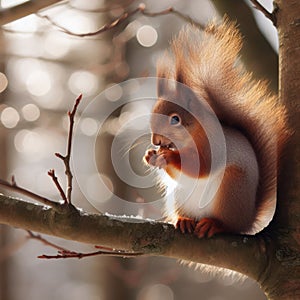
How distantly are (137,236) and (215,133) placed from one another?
231 millimetres

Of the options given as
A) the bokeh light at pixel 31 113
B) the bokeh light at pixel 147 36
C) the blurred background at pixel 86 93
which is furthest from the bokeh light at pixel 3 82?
the bokeh light at pixel 147 36

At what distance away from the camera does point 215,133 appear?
108 centimetres

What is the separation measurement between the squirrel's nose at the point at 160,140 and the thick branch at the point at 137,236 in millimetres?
169

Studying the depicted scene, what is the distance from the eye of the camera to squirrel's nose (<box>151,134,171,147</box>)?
3.61ft

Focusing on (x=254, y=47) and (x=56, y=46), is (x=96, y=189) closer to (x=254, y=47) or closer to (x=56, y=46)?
(x=56, y=46)

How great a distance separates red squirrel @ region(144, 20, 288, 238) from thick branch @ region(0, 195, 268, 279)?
66mm

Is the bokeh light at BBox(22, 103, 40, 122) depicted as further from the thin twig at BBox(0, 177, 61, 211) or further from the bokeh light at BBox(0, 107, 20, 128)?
the thin twig at BBox(0, 177, 61, 211)

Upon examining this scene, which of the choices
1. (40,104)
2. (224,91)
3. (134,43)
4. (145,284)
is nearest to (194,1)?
(134,43)

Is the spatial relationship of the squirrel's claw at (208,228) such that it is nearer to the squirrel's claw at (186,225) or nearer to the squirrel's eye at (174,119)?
the squirrel's claw at (186,225)

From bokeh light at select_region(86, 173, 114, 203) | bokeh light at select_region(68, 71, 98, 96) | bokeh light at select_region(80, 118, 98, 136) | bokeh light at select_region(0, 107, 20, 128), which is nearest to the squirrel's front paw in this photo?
bokeh light at select_region(0, 107, 20, 128)

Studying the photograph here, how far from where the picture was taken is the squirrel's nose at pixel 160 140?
1.10 metres

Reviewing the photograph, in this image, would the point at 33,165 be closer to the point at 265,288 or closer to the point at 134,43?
the point at 134,43

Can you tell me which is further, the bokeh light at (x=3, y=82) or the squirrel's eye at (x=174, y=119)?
the bokeh light at (x=3, y=82)

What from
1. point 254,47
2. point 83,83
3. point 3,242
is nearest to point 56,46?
point 83,83
